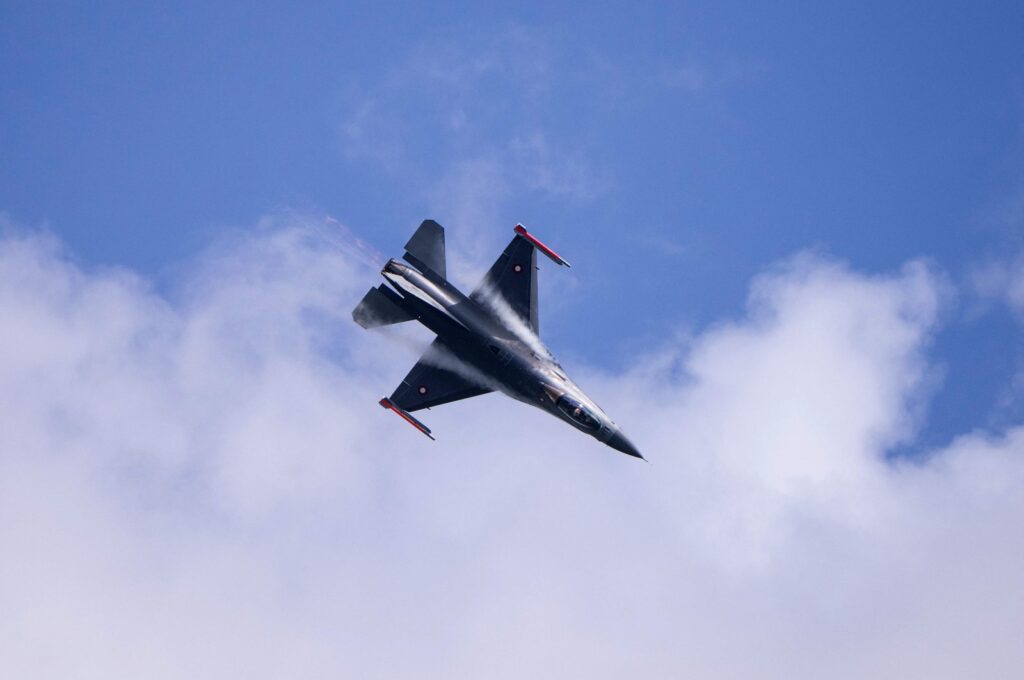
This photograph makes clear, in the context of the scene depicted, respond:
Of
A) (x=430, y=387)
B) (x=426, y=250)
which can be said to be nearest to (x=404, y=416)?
(x=430, y=387)

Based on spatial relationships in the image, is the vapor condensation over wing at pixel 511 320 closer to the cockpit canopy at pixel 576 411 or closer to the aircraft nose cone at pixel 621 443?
the cockpit canopy at pixel 576 411

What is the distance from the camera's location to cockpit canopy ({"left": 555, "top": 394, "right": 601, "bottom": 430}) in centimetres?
7294

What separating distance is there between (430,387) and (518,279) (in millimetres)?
8903

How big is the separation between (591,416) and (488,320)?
8.69m

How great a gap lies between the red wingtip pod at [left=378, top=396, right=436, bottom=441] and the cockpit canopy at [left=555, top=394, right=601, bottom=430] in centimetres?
863

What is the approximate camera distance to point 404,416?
250ft

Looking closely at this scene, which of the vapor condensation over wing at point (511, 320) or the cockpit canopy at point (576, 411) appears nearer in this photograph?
the cockpit canopy at point (576, 411)

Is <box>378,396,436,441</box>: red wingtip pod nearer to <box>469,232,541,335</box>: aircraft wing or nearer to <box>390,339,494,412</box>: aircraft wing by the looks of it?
<box>390,339,494,412</box>: aircraft wing

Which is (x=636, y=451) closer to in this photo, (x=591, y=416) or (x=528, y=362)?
(x=591, y=416)

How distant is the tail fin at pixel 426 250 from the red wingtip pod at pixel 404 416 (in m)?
8.78

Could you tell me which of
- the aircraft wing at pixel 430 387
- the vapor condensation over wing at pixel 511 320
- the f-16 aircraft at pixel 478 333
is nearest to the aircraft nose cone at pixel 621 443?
the f-16 aircraft at pixel 478 333

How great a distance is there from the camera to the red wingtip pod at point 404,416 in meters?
75.5

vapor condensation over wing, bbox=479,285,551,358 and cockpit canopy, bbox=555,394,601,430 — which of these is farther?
vapor condensation over wing, bbox=479,285,551,358

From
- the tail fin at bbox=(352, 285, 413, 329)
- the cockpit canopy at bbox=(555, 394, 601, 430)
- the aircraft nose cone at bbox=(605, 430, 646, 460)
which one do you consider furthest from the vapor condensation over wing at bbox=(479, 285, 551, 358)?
the aircraft nose cone at bbox=(605, 430, 646, 460)
